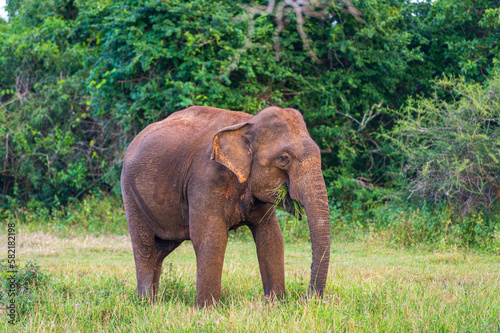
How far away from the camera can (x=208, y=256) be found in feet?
18.8

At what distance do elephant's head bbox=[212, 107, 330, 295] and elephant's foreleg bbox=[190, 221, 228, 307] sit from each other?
56cm

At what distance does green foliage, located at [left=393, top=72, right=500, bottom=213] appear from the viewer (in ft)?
37.1

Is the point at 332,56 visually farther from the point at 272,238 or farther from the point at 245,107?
the point at 272,238

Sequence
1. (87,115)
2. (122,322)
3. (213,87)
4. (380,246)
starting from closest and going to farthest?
(122,322) → (380,246) → (213,87) → (87,115)

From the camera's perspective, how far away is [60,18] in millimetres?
16812

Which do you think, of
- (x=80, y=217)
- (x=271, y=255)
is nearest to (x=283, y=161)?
(x=271, y=255)

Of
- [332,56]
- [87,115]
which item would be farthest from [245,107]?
[87,115]

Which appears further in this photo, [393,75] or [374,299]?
[393,75]

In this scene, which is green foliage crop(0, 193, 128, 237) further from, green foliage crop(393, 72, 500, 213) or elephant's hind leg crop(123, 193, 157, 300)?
elephant's hind leg crop(123, 193, 157, 300)

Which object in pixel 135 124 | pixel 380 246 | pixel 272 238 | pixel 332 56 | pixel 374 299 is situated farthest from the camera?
pixel 332 56

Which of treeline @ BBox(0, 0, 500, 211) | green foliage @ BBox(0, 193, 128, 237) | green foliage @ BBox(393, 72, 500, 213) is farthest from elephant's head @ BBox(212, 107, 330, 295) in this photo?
green foliage @ BBox(0, 193, 128, 237)

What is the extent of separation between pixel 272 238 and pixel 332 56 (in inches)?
388

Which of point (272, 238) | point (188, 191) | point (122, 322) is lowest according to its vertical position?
point (122, 322)

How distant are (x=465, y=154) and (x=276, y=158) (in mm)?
7302
